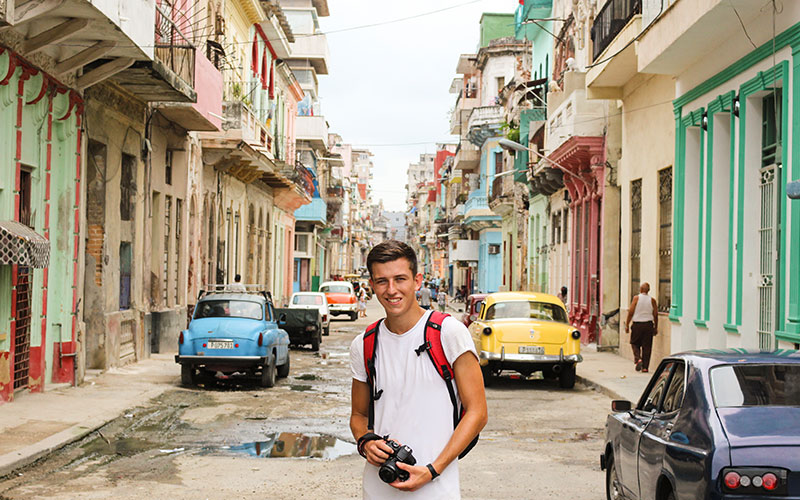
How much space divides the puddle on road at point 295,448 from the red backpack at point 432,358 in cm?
663

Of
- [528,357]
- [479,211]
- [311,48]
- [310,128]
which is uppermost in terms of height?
[311,48]

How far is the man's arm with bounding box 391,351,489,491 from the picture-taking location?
A: 4039mm

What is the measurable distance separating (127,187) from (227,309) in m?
4.66

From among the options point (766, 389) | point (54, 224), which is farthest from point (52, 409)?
point (766, 389)

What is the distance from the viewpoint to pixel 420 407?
412 centimetres

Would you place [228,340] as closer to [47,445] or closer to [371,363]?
[47,445]

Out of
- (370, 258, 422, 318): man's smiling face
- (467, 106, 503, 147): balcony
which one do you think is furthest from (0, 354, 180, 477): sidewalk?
(467, 106, 503, 147): balcony

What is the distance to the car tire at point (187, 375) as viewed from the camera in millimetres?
17438

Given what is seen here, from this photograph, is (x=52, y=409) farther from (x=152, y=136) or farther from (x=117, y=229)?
(x=152, y=136)

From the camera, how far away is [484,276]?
206 ft

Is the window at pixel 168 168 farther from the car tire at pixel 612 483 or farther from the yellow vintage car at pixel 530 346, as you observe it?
the car tire at pixel 612 483

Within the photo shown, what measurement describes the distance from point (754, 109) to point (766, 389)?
33.4 feet

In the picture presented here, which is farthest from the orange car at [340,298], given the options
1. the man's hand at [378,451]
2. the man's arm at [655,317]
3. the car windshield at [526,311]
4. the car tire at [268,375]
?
the man's hand at [378,451]

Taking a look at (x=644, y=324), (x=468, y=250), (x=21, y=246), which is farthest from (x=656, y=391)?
(x=468, y=250)
